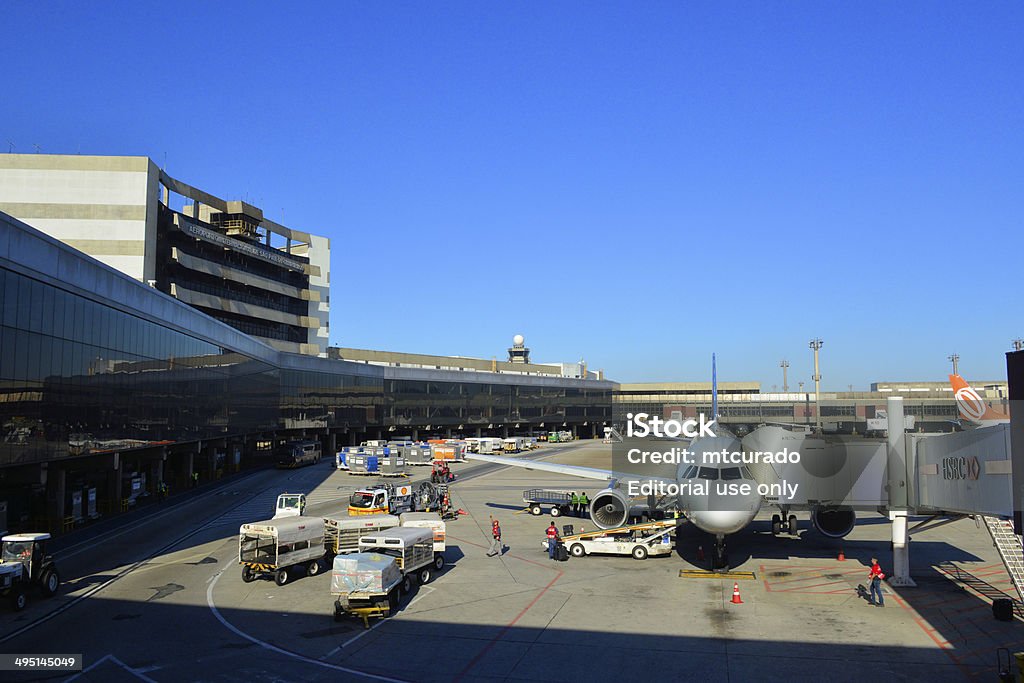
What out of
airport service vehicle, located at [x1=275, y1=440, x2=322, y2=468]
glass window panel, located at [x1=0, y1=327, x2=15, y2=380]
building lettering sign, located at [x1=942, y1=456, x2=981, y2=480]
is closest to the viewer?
building lettering sign, located at [x1=942, y1=456, x2=981, y2=480]

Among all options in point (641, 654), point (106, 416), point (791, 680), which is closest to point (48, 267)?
point (106, 416)

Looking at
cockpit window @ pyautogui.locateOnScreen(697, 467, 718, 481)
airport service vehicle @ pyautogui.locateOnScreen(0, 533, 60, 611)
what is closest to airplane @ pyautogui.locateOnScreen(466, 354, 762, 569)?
cockpit window @ pyautogui.locateOnScreen(697, 467, 718, 481)

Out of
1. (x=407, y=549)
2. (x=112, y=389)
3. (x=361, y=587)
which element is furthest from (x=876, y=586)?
(x=112, y=389)

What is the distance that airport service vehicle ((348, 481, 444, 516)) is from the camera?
50500 millimetres

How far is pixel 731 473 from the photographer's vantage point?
103 feet

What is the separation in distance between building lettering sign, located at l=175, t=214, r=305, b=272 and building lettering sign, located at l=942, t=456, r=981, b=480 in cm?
9799

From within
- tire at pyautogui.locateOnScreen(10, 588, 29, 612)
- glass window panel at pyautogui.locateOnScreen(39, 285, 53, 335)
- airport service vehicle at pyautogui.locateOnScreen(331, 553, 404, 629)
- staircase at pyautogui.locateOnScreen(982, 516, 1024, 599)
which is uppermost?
glass window panel at pyautogui.locateOnScreen(39, 285, 53, 335)

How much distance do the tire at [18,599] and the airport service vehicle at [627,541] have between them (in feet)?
77.6

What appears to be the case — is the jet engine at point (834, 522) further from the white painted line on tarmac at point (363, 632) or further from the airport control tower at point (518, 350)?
the airport control tower at point (518, 350)

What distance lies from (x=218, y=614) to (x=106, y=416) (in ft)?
85.0

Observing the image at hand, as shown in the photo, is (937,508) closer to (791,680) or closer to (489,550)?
(791,680)

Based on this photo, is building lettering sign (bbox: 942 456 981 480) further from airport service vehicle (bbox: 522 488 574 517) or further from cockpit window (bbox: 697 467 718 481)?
airport service vehicle (bbox: 522 488 574 517)

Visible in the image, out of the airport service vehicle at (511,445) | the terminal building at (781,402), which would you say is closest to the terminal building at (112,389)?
the airport service vehicle at (511,445)

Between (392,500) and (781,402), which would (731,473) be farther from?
(781,402)
